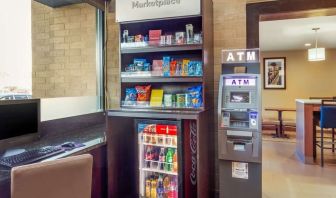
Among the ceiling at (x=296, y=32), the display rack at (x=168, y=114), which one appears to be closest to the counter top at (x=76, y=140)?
the display rack at (x=168, y=114)

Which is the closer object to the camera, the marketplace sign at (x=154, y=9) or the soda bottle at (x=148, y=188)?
the marketplace sign at (x=154, y=9)

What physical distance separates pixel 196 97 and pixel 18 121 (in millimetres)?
1637

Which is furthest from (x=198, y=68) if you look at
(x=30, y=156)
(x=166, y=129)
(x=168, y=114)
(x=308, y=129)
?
(x=308, y=129)

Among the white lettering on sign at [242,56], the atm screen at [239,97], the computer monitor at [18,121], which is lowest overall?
the computer monitor at [18,121]

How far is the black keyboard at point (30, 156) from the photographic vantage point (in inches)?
64.4

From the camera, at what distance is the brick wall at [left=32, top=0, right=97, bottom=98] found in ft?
11.0

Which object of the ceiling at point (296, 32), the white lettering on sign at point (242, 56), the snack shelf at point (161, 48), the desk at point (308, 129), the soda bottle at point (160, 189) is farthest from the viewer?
the ceiling at point (296, 32)

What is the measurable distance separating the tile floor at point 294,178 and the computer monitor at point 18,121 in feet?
9.04

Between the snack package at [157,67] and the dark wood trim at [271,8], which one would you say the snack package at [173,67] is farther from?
the dark wood trim at [271,8]

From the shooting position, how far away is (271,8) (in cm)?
284

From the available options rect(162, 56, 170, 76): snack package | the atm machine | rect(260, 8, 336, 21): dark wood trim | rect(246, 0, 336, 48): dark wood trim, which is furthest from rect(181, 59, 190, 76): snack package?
rect(260, 8, 336, 21): dark wood trim

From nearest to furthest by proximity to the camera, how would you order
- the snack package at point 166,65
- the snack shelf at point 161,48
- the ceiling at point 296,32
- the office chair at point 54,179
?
the office chair at point 54,179 → the snack shelf at point 161,48 → the snack package at point 166,65 → the ceiling at point 296,32

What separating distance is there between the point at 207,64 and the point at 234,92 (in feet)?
1.33

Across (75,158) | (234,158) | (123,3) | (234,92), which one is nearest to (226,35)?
(234,92)
